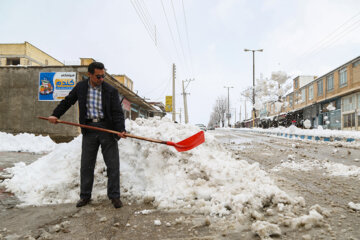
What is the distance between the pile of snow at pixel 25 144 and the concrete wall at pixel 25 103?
208cm

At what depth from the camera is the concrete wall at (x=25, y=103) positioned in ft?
40.8

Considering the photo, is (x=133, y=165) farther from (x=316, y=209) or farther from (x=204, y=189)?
(x=316, y=209)

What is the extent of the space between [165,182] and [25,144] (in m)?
8.65

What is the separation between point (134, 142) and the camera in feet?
13.2

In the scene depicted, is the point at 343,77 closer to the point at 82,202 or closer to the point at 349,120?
the point at 349,120

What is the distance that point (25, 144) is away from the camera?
30.8 feet

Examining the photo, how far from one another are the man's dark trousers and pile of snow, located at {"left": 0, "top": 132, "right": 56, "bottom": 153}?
7.22m

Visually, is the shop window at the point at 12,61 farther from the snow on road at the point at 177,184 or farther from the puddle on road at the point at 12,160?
the snow on road at the point at 177,184

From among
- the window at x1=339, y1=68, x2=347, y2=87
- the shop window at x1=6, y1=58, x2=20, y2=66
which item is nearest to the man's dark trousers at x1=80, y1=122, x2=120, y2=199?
the window at x1=339, y1=68, x2=347, y2=87

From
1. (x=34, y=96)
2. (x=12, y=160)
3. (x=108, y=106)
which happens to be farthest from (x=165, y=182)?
(x=34, y=96)

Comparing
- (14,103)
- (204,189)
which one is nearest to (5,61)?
(14,103)

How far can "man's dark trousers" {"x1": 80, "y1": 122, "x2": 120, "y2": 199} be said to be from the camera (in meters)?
2.84

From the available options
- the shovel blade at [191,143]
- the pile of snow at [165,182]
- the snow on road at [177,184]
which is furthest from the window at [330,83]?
the shovel blade at [191,143]

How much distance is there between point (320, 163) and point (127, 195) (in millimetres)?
4483
